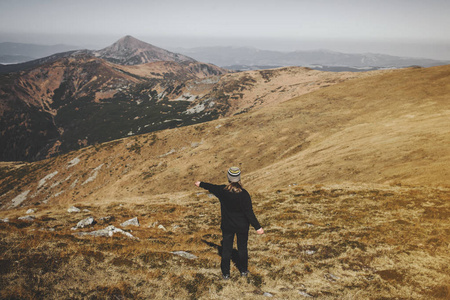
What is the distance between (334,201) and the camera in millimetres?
20312

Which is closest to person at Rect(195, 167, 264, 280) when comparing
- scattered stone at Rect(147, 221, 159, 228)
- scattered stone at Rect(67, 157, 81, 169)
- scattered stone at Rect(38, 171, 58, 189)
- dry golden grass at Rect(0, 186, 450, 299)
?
dry golden grass at Rect(0, 186, 450, 299)

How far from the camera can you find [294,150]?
49.8m

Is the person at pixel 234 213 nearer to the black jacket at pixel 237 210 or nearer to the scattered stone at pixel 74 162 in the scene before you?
the black jacket at pixel 237 210

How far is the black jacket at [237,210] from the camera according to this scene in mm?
8180

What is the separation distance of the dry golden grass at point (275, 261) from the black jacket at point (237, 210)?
2239 mm

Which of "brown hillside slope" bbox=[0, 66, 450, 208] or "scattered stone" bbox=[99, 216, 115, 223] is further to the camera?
"brown hillside slope" bbox=[0, 66, 450, 208]

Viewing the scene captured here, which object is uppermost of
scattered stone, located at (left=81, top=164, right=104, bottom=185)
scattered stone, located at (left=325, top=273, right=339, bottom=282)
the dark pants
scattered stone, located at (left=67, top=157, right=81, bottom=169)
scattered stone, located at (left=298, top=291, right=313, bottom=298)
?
the dark pants

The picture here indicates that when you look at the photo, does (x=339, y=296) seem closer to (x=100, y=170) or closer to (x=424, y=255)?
(x=424, y=255)

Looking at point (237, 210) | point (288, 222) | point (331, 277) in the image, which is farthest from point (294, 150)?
point (237, 210)

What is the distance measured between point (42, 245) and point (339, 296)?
1184cm

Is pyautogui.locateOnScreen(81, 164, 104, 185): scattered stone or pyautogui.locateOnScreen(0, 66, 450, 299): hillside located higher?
pyautogui.locateOnScreen(0, 66, 450, 299): hillside

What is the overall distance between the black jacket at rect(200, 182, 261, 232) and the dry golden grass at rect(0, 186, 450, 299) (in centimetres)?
224

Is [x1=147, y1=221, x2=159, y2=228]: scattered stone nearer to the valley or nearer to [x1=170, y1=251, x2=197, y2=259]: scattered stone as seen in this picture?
→ the valley

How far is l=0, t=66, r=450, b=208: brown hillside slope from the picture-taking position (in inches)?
1166
